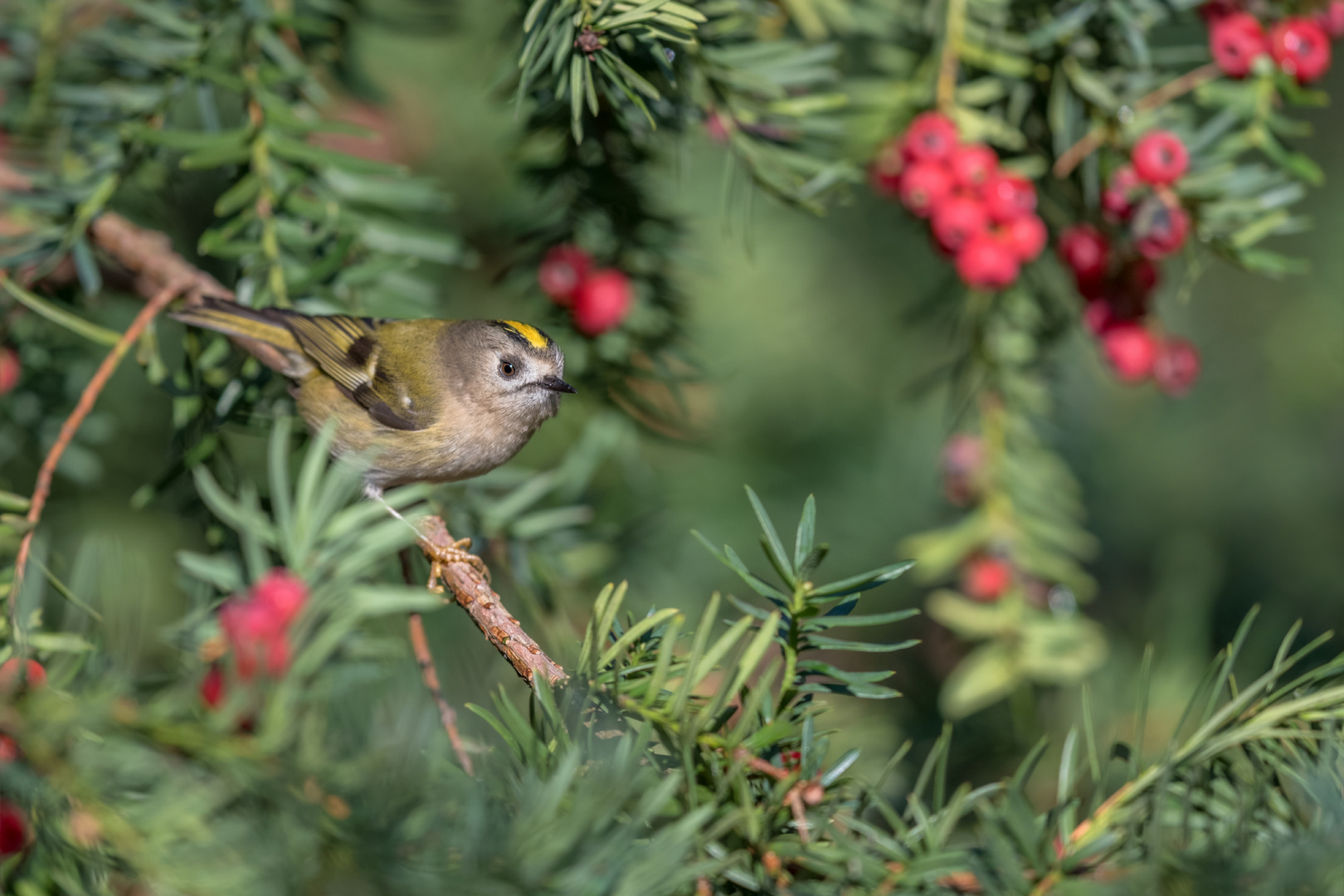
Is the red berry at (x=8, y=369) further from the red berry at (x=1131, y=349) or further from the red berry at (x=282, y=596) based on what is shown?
the red berry at (x=1131, y=349)

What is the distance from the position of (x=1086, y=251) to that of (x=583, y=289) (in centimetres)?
82

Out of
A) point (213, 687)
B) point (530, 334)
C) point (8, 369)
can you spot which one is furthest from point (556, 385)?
point (213, 687)

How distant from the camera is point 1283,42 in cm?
138

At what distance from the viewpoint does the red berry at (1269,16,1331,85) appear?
1384 mm

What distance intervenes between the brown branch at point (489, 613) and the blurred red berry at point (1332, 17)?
140 centimetres

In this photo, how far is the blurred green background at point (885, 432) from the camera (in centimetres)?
212

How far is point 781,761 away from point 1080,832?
238 mm

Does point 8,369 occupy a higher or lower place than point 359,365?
higher

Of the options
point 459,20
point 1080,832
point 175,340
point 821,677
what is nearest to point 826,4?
point 459,20

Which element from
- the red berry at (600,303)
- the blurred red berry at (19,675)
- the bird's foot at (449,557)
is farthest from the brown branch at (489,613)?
the red berry at (600,303)

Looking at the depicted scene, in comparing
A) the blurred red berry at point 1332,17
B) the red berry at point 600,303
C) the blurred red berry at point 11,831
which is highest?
the blurred red berry at point 1332,17

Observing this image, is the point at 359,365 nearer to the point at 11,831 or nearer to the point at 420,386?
the point at 420,386

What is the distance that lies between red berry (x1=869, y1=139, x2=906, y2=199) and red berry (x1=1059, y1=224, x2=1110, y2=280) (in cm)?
29

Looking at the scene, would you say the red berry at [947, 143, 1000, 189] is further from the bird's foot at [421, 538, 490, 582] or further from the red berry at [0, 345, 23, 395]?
the red berry at [0, 345, 23, 395]
